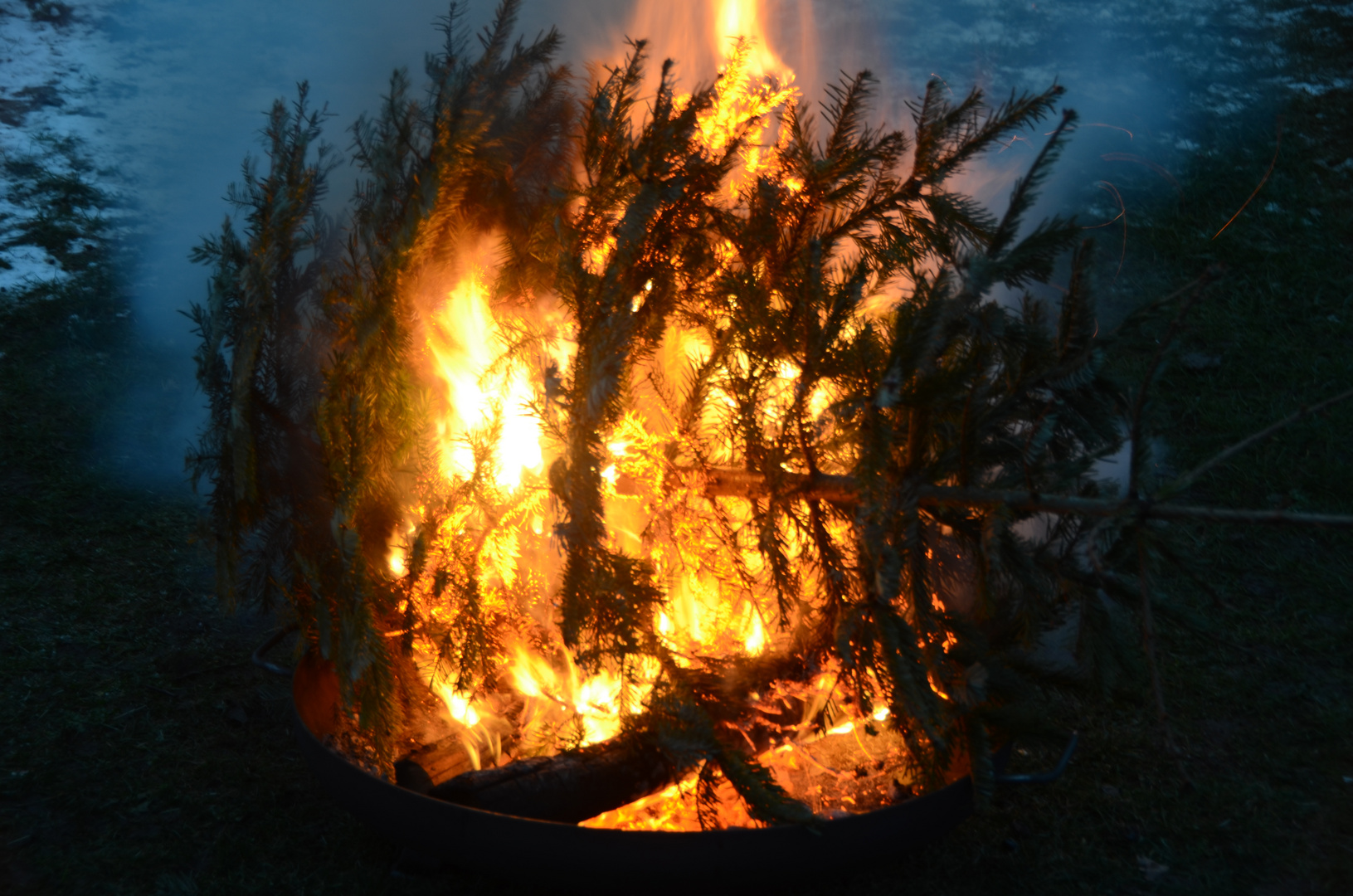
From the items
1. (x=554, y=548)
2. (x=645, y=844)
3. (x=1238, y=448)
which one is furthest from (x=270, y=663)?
→ (x=1238, y=448)

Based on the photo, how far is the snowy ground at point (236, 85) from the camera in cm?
425

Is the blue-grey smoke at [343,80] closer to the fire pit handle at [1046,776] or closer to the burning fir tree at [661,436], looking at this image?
the burning fir tree at [661,436]

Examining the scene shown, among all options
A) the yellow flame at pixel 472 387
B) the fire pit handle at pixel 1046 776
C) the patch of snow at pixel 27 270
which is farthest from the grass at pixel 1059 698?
the yellow flame at pixel 472 387

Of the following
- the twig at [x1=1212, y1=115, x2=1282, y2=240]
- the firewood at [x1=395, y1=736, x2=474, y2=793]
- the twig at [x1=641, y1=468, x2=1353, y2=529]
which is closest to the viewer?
the twig at [x1=641, y1=468, x2=1353, y2=529]

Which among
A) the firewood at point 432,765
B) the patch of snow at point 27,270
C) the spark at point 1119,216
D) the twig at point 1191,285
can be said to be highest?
the spark at point 1119,216

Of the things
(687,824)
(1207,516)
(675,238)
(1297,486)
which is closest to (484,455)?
(675,238)

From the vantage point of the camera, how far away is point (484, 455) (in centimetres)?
187

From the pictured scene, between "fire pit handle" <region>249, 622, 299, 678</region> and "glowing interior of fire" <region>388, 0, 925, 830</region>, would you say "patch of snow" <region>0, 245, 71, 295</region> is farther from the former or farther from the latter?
"glowing interior of fire" <region>388, 0, 925, 830</region>

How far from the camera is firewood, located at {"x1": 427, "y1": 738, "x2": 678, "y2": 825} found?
5.63 feet

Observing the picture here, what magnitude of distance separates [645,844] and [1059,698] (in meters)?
1.42

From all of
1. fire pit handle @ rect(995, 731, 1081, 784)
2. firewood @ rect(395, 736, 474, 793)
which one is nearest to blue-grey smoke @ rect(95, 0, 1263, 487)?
firewood @ rect(395, 736, 474, 793)

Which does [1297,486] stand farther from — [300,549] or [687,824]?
[300,549]

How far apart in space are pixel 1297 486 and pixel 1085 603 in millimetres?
2274

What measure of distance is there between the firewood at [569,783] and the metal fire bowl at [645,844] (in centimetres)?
7
